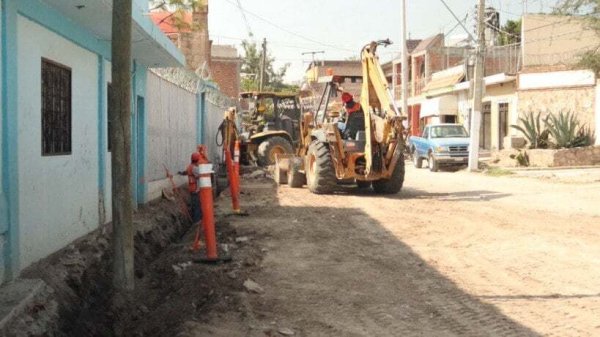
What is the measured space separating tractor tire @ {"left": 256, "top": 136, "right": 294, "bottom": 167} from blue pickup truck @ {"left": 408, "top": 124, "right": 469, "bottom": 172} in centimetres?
639

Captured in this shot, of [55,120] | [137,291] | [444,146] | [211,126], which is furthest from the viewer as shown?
[444,146]

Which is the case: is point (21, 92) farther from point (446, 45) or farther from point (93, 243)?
point (446, 45)

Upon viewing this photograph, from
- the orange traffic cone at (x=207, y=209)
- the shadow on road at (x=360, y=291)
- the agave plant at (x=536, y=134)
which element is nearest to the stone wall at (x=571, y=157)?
the agave plant at (x=536, y=134)

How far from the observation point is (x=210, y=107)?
23734 millimetres

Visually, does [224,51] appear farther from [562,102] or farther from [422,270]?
[422,270]

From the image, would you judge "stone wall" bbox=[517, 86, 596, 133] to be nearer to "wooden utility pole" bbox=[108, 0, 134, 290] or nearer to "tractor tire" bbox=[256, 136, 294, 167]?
"tractor tire" bbox=[256, 136, 294, 167]

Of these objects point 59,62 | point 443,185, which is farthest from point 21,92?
point 443,185

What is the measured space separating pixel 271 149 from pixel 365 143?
23.2 feet

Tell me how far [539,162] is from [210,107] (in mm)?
12491

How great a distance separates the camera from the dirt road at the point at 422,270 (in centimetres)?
533

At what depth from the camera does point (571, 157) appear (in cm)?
2430

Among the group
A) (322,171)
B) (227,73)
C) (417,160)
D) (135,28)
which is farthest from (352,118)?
(227,73)

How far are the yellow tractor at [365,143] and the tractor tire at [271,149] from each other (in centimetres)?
549

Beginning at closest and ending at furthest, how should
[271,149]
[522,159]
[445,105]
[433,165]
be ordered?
[271,149] → [522,159] → [433,165] → [445,105]
